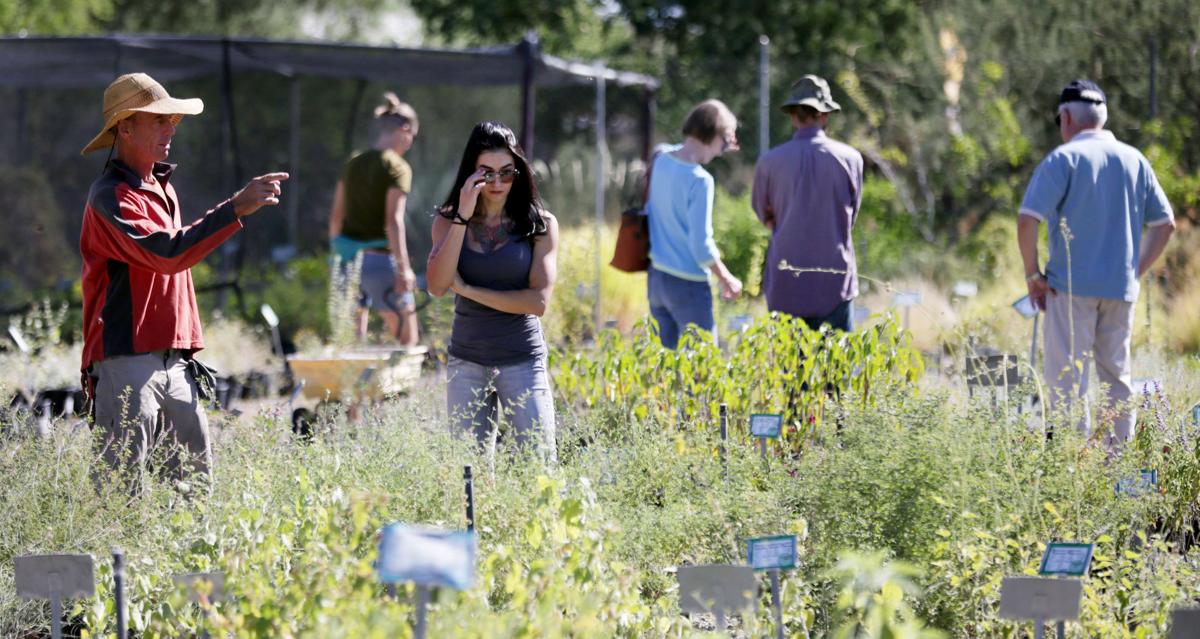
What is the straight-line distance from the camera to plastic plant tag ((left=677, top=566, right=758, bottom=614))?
8.94 feet

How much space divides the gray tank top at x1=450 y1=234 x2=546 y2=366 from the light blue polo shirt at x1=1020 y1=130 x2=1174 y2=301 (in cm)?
195

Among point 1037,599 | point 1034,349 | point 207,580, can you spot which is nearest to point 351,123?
point 1034,349

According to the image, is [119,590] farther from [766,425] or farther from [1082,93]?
[1082,93]

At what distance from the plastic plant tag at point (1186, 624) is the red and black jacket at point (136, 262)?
7.79 ft

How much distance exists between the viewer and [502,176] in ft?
14.0

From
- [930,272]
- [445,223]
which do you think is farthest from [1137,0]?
[445,223]

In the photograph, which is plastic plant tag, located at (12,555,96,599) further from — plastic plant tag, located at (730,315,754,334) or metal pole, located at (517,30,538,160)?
metal pole, located at (517,30,538,160)

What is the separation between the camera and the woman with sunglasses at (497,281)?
13.9ft

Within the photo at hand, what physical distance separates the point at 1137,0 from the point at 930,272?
268 centimetres

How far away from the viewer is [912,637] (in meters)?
2.16

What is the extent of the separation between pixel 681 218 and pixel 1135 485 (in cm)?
228

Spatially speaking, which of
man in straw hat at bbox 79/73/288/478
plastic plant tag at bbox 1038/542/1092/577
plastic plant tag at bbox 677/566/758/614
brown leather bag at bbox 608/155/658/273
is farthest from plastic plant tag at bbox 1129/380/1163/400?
man in straw hat at bbox 79/73/288/478

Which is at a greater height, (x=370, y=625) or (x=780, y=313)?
(x=780, y=313)

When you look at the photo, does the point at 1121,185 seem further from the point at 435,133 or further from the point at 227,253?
the point at 435,133
